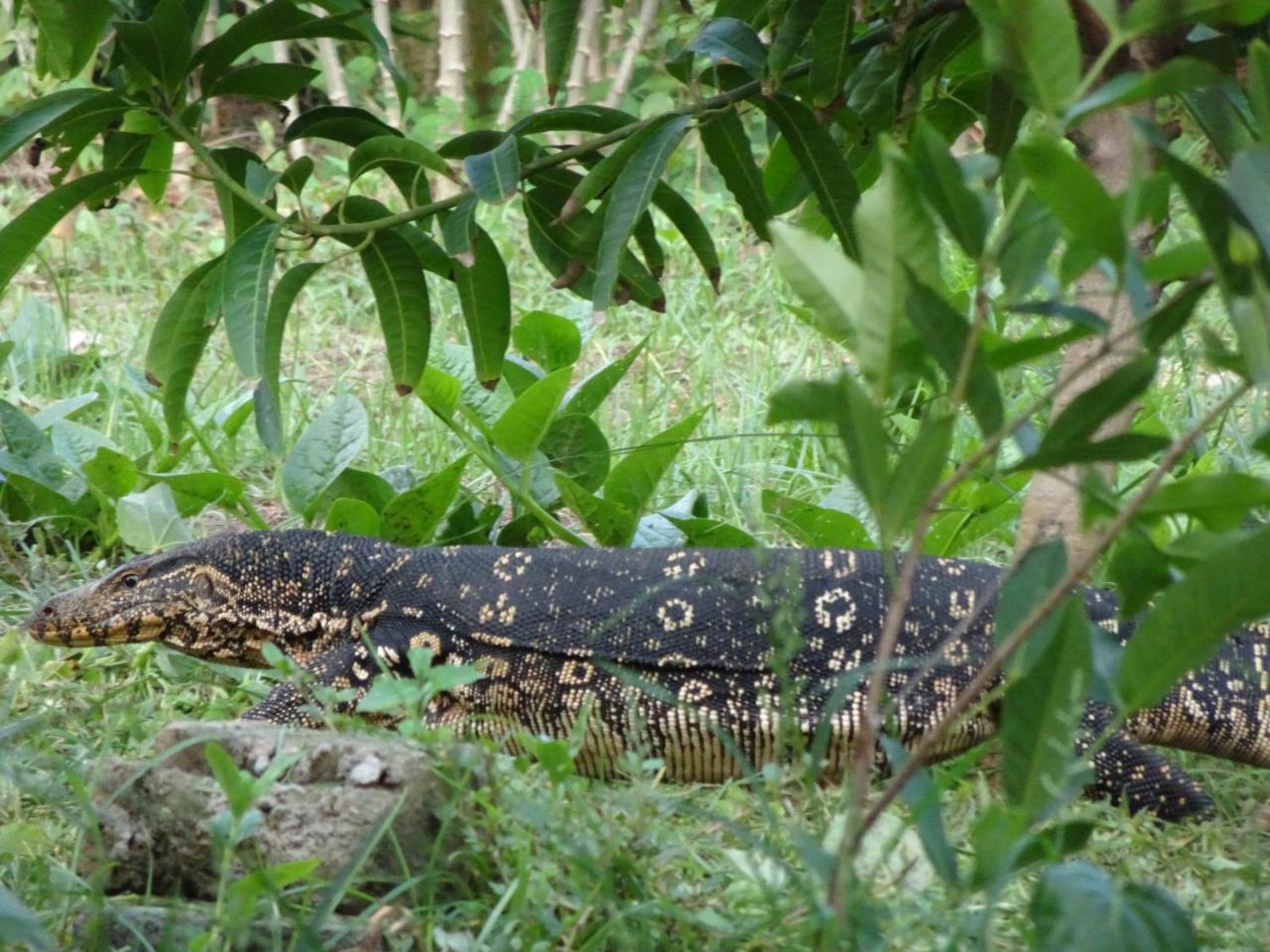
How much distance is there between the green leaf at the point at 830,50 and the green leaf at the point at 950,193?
1.39 meters

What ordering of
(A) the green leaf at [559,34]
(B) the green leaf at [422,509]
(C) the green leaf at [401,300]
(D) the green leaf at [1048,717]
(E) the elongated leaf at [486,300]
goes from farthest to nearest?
(B) the green leaf at [422,509], (E) the elongated leaf at [486,300], (C) the green leaf at [401,300], (A) the green leaf at [559,34], (D) the green leaf at [1048,717]

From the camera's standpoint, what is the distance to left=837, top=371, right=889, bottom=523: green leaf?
58.8 inches

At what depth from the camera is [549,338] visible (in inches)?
186

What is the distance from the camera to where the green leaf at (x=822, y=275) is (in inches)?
61.9

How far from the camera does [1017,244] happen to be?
1533 mm

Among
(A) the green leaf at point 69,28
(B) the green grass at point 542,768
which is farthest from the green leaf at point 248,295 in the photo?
(B) the green grass at point 542,768

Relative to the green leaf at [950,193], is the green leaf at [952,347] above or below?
below

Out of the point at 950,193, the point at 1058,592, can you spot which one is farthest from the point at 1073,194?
the point at 1058,592

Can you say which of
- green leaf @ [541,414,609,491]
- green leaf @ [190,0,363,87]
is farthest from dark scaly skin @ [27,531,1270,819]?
green leaf @ [190,0,363,87]

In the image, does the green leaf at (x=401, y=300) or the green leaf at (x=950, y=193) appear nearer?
the green leaf at (x=950, y=193)

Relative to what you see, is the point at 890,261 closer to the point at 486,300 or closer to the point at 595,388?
the point at 486,300

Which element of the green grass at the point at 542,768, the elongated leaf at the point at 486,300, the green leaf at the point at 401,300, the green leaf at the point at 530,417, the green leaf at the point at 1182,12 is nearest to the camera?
the green leaf at the point at 1182,12

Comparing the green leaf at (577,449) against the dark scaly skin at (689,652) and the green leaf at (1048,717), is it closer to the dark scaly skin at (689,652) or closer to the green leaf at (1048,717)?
the dark scaly skin at (689,652)

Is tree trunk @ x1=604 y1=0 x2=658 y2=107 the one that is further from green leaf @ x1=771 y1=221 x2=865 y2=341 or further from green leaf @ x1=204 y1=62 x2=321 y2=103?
green leaf @ x1=771 y1=221 x2=865 y2=341
